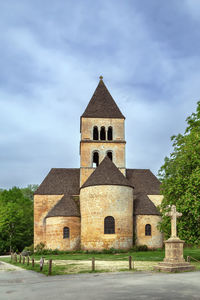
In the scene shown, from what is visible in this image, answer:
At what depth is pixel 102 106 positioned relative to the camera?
4506 centimetres

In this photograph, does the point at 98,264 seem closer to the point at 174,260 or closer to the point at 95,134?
the point at 174,260

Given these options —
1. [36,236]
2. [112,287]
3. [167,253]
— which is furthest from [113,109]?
[112,287]

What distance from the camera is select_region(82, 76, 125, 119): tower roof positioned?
44094 mm

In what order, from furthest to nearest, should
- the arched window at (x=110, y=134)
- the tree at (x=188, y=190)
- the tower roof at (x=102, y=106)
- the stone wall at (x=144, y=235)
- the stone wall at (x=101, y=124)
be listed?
the tower roof at (x=102, y=106), the arched window at (x=110, y=134), the stone wall at (x=101, y=124), the stone wall at (x=144, y=235), the tree at (x=188, y=190)

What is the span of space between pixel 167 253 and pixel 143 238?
68.7 ft

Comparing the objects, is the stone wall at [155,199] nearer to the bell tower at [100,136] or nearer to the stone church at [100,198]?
the stone church at [100,198]

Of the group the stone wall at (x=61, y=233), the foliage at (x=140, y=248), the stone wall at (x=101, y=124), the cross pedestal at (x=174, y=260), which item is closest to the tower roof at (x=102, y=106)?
the stone wall at (x=101, y=124)

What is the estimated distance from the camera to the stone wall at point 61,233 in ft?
119

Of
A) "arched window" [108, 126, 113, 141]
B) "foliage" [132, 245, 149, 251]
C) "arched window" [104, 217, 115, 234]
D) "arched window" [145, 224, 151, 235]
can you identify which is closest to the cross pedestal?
"arched window" [104, 217, 115, 234]

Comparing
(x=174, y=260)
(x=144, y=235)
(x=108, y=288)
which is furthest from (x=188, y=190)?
(x=144, y=235)

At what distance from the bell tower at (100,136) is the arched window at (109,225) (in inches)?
343

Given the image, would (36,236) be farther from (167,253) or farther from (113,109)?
(167,253)

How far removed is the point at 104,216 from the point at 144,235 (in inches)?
242

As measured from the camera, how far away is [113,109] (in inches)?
1774
